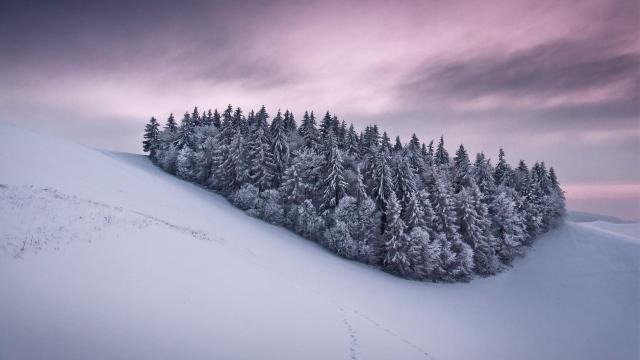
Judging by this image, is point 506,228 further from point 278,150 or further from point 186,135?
point 186,135

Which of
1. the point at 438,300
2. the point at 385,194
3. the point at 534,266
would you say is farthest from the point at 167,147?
the point at 534,266

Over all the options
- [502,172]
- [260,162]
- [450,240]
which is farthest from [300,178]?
[502,172]

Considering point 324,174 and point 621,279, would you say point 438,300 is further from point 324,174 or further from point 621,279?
point 621,279

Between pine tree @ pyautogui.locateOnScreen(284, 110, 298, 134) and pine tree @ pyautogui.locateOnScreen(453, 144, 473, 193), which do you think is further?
pine tree @ pyautogui.locateOnScreen(284, 110, 298, 134)

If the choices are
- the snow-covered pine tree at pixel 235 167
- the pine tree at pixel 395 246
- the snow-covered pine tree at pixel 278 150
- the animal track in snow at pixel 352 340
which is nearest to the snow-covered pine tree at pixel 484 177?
the pine tree at pixel 395 246

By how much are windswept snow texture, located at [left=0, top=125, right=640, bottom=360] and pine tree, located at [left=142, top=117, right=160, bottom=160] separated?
3154 centimetres

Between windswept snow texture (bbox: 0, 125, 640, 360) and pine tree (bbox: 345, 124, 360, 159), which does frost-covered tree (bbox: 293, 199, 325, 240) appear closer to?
windswept snow texture (bbox: 0, 125, 640, 360)

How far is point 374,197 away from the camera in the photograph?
44.6 m

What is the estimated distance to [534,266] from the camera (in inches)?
1889

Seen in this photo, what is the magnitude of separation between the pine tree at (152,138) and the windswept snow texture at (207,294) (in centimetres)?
3154

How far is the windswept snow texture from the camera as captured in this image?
10.4m

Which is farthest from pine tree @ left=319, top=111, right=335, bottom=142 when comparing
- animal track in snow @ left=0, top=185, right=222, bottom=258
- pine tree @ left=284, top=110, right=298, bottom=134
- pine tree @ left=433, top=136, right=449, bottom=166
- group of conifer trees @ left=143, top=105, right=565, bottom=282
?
animal track in snow @ left=0, top=185, right=222, bottom=258

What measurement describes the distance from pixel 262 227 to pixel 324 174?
11.5 meters

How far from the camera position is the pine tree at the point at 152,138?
70.6m
